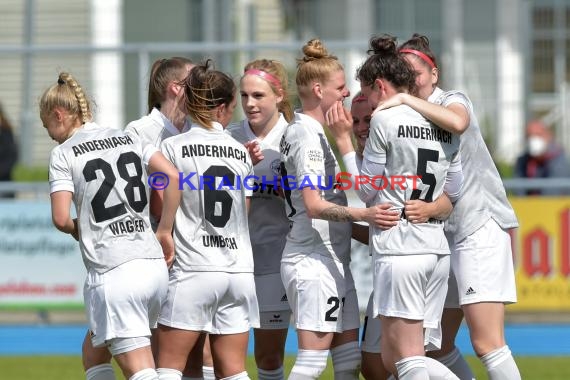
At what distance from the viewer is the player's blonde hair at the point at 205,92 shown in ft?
19.8

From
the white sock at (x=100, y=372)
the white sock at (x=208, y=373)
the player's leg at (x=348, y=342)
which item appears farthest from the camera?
the white sock at (x=208, y=373)

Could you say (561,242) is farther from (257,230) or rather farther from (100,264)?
(100,264)

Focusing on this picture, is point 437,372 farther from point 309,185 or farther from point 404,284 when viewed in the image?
point 309,185

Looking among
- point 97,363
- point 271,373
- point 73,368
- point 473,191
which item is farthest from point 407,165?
point 73,368

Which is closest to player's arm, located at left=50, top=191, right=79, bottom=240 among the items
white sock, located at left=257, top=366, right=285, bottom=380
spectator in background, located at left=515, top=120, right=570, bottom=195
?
white sock, located at left=257, top=366, right=285, bottom=380

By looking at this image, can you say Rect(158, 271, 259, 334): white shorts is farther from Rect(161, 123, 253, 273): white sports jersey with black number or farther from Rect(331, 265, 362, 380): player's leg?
Rect(331, 265, 362, 380): player's leg

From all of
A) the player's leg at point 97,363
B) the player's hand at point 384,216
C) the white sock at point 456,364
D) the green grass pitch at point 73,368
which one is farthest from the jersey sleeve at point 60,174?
the green grass pitch at point 73,368

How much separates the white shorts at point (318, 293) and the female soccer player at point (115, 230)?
0.78m

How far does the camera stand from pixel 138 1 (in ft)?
65.0

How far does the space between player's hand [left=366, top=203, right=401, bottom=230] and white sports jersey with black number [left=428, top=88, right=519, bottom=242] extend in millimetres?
567

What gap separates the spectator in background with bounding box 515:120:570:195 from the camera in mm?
13430

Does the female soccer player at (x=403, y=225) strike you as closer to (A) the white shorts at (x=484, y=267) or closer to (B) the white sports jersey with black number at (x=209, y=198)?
(A) the white shorts at (x=484, y=267)

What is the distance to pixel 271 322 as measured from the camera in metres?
6.85

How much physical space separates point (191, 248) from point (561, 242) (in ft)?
23.5
